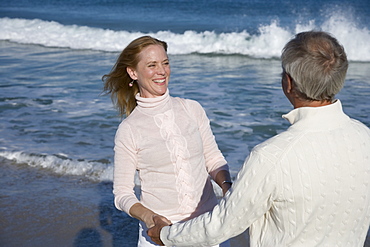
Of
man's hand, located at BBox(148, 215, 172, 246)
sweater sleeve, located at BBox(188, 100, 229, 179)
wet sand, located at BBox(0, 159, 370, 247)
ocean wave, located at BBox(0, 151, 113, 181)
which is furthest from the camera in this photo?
ocean wave, located at BBox(0, 151, 113, 181)

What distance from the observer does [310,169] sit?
1875mm

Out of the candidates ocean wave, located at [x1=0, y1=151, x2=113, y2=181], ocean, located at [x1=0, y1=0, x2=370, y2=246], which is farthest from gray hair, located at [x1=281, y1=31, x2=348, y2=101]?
ocean wave, located at [x1=0, y1=151, x2=113, y2=181]

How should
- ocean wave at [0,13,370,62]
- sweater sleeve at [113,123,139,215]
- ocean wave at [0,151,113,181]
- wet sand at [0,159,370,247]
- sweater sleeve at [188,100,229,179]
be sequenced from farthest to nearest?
1. ocean wave at [0,13,370,62]
2. ocean wave at [0,151,113,181]
3. wet sand at [0,159,370,247]
4. sweater sleeve at [188,100,229,179]
5. sweater sleeve at [113,123,139,215]

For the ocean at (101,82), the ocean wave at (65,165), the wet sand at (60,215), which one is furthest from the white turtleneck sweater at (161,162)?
the ocean wave at (65,165)

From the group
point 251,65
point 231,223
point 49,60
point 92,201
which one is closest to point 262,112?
point 92,201

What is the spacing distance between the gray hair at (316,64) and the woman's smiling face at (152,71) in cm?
107

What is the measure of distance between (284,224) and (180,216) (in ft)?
3.01

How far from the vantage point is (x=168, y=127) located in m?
2.85

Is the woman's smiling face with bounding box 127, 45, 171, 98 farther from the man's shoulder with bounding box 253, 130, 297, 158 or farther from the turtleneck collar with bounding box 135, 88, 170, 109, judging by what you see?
the man's shoulder with bounding box 253, 130, 297, 158

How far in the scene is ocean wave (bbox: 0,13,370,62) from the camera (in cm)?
1708

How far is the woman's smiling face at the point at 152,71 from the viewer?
9.41 feet

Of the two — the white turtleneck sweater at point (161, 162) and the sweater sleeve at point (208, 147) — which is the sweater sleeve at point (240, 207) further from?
the sweater sleeve at point (208, 147)

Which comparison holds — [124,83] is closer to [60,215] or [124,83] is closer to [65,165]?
[60,215]

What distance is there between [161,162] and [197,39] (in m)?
16.4
